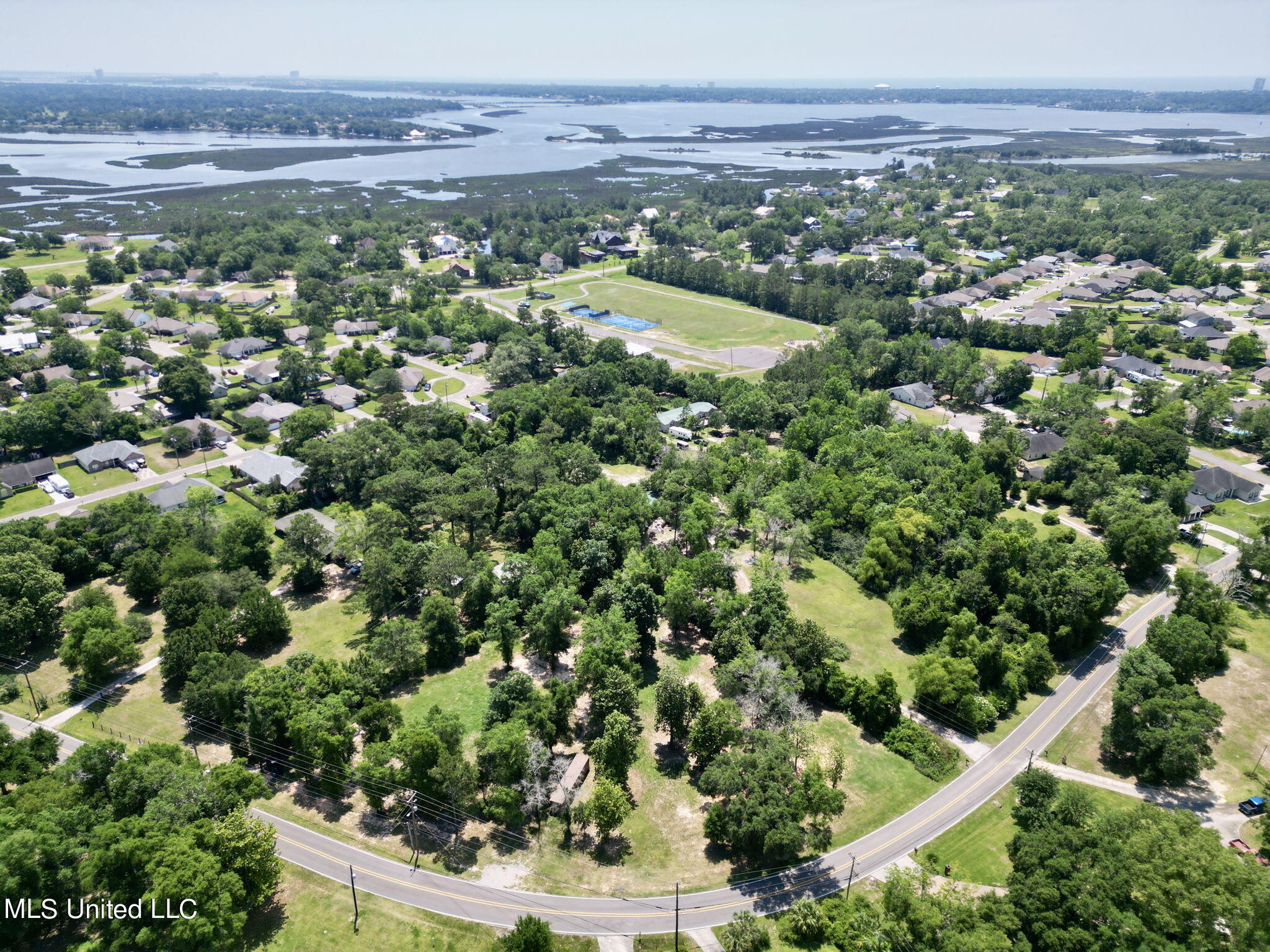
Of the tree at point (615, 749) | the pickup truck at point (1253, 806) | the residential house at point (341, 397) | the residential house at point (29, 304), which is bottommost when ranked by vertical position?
the pickup truck at point (1253, 806)

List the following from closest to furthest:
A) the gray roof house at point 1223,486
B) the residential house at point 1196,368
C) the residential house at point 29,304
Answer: the gray roof house at point 1223,486
the residential house at point 1196,368
the residential house at point 29,304

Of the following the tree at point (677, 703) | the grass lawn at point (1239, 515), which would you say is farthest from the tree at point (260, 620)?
the grass lawn at point (1239, 515)

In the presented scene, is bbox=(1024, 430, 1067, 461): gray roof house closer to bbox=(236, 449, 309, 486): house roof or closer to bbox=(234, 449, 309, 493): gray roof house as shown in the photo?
bbox=(234, 449, 309, 493): gray roof house

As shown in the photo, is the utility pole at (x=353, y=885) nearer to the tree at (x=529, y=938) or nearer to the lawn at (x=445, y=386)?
the tree at (x=529, y=938)

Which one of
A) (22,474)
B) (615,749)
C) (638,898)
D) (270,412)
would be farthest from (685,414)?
(22,474)

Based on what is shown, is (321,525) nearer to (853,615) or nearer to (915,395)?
(853,615)

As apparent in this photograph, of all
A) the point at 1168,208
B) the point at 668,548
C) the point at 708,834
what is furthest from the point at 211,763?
the point at 1168,208
